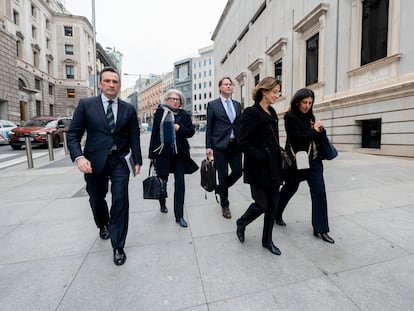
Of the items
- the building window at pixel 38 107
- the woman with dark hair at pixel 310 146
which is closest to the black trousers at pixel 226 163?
the woman with dark hair at pixel 310 146

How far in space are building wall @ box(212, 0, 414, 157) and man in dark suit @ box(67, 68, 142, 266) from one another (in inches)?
396

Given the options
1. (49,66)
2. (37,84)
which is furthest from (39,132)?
(49,66)

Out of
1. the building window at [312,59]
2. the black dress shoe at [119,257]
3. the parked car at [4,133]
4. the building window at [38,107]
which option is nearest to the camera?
the black dress shoe at [119,257]

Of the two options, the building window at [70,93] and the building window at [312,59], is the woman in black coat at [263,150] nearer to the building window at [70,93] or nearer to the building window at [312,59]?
the building window at [312,59]

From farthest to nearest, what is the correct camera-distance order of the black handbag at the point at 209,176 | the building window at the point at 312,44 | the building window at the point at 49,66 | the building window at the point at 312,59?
the building window at the point at 49,66
the building window at the point at 312,59
the building window at the point at 312,44
the black handbag at the point at 209,176

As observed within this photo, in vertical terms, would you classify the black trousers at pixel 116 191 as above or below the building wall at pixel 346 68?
below

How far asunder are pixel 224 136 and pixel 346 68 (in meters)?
10.9

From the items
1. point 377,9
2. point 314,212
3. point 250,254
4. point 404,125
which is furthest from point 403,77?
point 250,254

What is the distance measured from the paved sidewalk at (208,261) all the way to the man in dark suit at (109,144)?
16.6 inches

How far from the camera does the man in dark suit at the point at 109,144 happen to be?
2.38 m

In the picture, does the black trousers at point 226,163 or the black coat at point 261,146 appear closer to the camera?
the black coat at point 261,146

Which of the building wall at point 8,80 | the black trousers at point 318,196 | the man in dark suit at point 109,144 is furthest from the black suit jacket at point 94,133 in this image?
the building wall at point 8,80

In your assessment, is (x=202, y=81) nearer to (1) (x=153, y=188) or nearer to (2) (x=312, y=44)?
(2) (x=312, y=44)

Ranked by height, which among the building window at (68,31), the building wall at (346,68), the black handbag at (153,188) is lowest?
the black handbag at (153,188)
